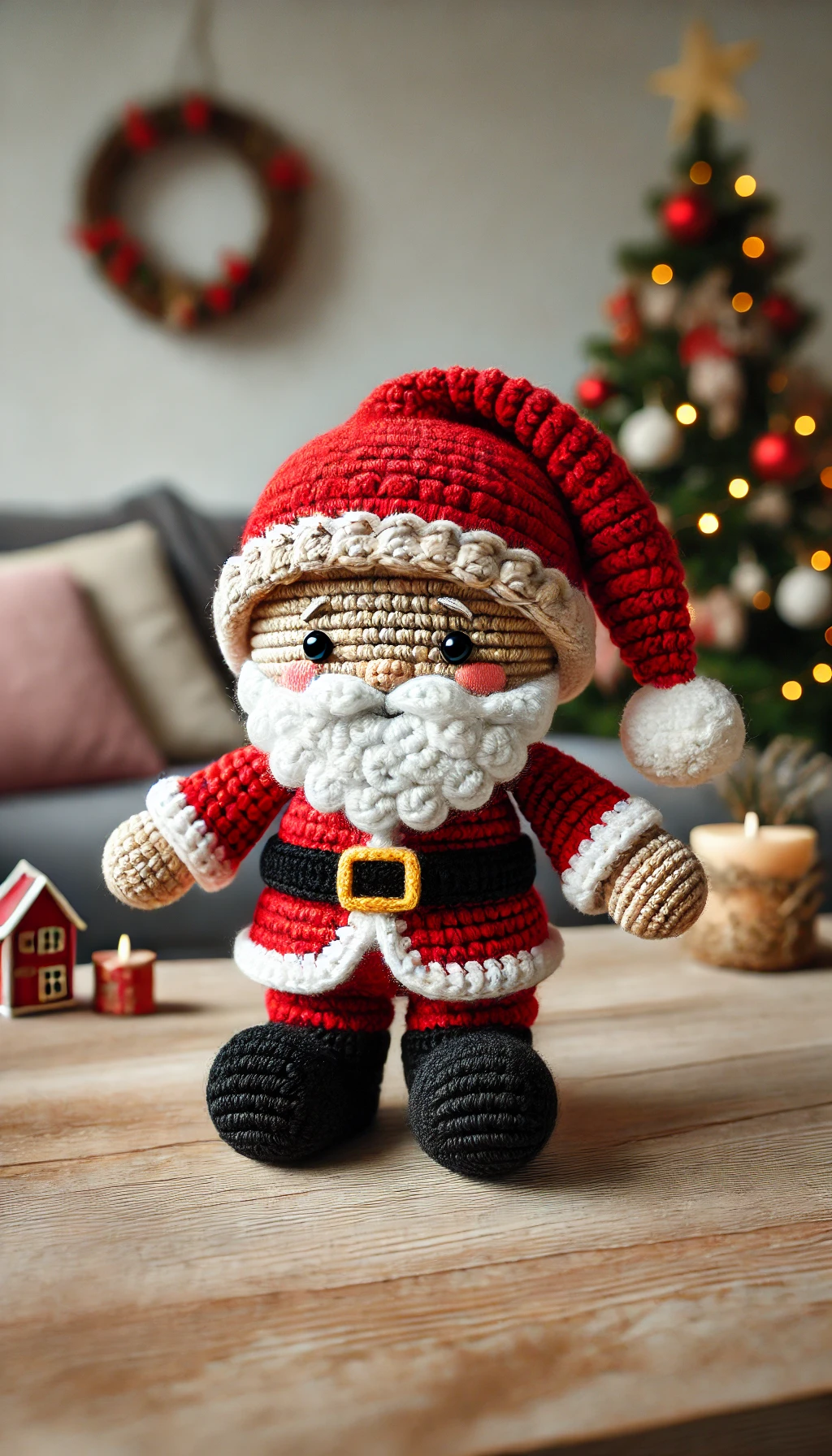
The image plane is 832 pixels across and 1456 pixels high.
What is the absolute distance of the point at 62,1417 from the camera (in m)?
0.38

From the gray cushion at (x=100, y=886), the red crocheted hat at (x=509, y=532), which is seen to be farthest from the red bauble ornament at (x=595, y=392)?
the red crocheted hat at (x=509, y=532)

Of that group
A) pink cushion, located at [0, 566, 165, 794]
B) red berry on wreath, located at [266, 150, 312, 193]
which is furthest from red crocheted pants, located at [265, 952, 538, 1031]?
red berry on wreath, located at [266, 150, 312, 193]

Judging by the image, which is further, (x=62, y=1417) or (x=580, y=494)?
(x=580, y=494)

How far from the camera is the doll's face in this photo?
22.7 inches

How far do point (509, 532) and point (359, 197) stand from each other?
212 cm

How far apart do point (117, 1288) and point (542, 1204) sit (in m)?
0.21

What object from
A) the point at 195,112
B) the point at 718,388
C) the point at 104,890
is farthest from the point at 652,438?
the point at 104,890

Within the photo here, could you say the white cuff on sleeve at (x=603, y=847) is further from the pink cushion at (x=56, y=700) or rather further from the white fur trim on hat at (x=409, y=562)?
the pink cushion at (x=56, y=700)

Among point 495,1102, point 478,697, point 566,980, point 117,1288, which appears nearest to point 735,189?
point 566,980

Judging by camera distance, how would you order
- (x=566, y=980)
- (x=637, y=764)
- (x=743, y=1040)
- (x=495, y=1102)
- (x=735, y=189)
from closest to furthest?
(x=495, y=1102)
(x=637, y=764)
(x=743, y=1040)
(x=566, y=980)
(x=735, y=189)

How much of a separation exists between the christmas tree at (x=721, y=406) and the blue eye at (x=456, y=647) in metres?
1.55

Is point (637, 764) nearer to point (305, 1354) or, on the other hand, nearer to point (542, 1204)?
point (542, 1204)

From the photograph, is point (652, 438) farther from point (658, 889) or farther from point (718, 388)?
point (658, 889)

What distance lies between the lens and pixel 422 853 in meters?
0.60
